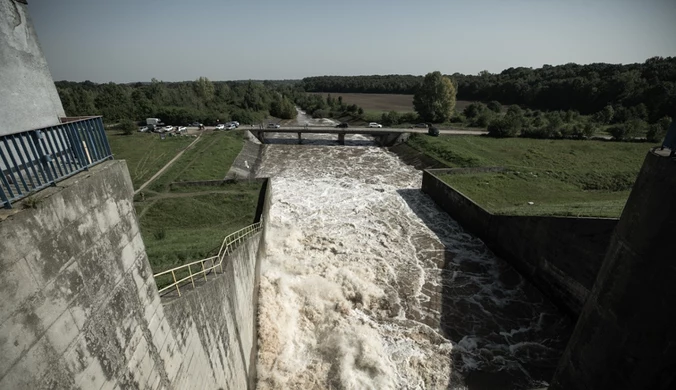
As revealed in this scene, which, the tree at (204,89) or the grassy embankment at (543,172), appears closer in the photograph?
the grassy embankment at (543,172)

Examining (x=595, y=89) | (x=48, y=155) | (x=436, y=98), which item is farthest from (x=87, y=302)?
(x=595, y=89)

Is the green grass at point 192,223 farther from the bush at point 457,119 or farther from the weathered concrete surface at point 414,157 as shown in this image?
the bush at point 457,119

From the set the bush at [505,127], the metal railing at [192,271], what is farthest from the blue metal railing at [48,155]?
the bush at [505,127]

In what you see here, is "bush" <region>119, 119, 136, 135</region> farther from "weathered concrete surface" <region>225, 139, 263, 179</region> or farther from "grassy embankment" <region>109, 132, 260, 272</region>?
"weathered concrete surface" <region>225, 139, 263, 179</region>

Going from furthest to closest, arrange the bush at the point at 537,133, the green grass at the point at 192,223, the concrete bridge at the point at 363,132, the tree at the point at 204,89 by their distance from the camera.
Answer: the tree at the point at 204,89 → the concrete bridge at the point at 363,132 → the bush at the point at 537,133 → the green grass at the point at 192,223

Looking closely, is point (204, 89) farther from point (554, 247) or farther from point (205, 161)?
point (554, 247)

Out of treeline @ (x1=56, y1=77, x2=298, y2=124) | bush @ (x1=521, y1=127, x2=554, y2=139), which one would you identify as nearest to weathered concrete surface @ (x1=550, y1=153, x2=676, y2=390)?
bush @ (x1=521, y1=127, x2=554, y2=139)

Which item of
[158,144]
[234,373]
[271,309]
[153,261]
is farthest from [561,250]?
[158,144]
